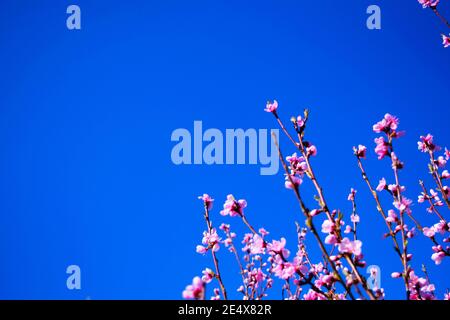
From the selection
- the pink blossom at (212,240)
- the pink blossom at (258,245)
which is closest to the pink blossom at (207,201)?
the pink blossom at (212,240)

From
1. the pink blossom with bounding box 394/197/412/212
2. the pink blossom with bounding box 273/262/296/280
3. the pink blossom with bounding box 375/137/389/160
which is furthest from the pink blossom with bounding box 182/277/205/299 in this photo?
the pink blossom with bounding box 375/137/389/160

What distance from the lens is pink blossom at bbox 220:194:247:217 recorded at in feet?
6.11

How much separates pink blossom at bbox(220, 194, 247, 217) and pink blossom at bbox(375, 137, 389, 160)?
89 cm

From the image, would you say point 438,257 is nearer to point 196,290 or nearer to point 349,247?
point 349,247

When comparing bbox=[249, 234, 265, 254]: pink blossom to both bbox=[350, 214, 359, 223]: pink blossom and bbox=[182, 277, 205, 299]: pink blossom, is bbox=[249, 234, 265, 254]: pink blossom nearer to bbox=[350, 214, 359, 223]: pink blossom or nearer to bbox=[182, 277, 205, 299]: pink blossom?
bbox=[182, 277, 205, 299]: pink blossom

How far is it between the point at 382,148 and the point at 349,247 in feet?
2.57

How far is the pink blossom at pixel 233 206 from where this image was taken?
1863 mm

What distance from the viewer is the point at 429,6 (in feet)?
9.39
